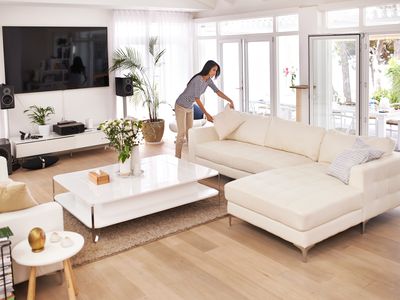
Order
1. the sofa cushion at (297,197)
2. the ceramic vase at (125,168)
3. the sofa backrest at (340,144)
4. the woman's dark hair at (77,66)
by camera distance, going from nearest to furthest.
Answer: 1. the sofa cushion at (297,197)
2. the sofa backrest at (340,144)
3. the ceramic vase at (125,168)
4. the woman's dark hair at (77,66)

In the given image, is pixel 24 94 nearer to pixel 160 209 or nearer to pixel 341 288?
pixel 160 209

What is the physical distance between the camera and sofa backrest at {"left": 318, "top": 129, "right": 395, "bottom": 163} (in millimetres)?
4562

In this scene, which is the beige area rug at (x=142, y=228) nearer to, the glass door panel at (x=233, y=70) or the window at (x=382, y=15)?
the window at (x=382, y=15)

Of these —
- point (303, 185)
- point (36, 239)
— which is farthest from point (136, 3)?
point (36, 239)

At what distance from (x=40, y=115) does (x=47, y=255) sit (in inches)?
197

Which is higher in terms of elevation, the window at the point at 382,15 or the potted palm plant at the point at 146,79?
the window at the point at 382,15

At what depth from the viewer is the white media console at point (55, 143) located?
7.09m

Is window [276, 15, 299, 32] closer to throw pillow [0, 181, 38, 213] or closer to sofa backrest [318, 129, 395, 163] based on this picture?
sofa backrest [318, 129, 395, 163]

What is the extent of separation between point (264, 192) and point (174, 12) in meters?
6.04

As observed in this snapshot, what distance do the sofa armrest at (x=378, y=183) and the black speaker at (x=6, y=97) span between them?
503 cm

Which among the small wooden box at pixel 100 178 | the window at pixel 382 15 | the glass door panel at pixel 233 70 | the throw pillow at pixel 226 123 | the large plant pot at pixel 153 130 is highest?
the window at pixel 382 15

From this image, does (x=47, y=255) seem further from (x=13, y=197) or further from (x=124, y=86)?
(x=124, y=86)

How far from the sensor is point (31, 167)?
6.89m

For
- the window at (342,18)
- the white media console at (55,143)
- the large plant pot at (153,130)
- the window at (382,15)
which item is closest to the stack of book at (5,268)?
the white media console at (55,143)
